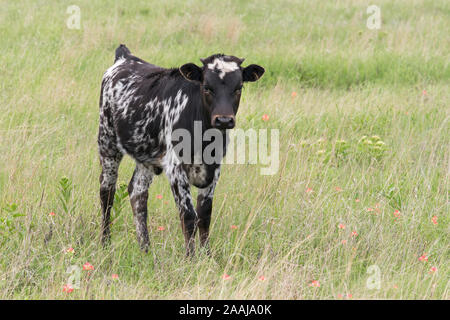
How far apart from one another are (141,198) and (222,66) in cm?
159

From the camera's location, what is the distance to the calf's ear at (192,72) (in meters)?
5.16

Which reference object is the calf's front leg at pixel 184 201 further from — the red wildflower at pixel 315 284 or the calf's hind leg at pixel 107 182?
the red wildflower at pixel 315 284

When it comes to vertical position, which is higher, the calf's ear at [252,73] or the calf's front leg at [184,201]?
the calf's ear at [252,73]

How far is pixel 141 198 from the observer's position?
19.4 feet

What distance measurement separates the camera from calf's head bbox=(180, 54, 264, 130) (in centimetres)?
491

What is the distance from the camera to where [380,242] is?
520 cm

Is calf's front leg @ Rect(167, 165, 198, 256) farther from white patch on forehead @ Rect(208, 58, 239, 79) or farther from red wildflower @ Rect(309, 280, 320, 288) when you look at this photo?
red wildflower @ Rect(309, 280, 320, 288)

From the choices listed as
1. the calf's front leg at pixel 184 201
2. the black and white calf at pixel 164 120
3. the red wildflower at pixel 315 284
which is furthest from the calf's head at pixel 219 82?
the red wildflower at pixel 315 284

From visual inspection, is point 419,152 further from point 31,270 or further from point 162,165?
point 31,270

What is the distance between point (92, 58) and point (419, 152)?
218 inches

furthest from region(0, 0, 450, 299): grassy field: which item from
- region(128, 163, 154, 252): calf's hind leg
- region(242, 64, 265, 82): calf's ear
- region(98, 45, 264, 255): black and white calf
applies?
region(242, 64, 265, 82): calf's ear

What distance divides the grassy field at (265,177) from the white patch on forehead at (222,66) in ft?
4.15
